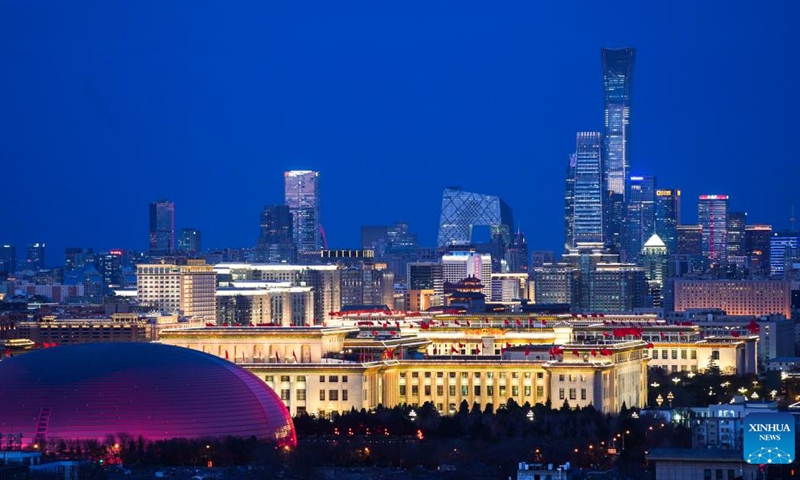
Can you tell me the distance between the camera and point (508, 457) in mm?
102125

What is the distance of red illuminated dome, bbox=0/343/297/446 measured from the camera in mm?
110875

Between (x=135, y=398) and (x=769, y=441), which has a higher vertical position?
(x=769, y=441)

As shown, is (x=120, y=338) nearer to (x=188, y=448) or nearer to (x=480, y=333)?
(x=480, y=333)

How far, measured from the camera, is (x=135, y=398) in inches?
4451

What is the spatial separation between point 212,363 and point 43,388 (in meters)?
8.69

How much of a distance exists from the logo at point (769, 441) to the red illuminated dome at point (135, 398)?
32580mm

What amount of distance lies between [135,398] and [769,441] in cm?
3852

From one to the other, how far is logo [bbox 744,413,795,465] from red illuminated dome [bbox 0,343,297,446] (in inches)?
1283

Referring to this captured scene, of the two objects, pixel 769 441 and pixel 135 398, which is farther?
pixel 135 398

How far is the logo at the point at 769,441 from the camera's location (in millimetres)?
81812

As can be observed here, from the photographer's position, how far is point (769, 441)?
8238 centimetres

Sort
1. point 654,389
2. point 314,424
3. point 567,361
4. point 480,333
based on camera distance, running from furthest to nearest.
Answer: point 480,333 → point 654,389 → point 567,361 → point 314,424

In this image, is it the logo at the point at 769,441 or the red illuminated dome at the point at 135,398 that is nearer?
the logo at the point at 769,441

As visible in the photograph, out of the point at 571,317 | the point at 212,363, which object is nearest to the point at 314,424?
the point at 212,363
